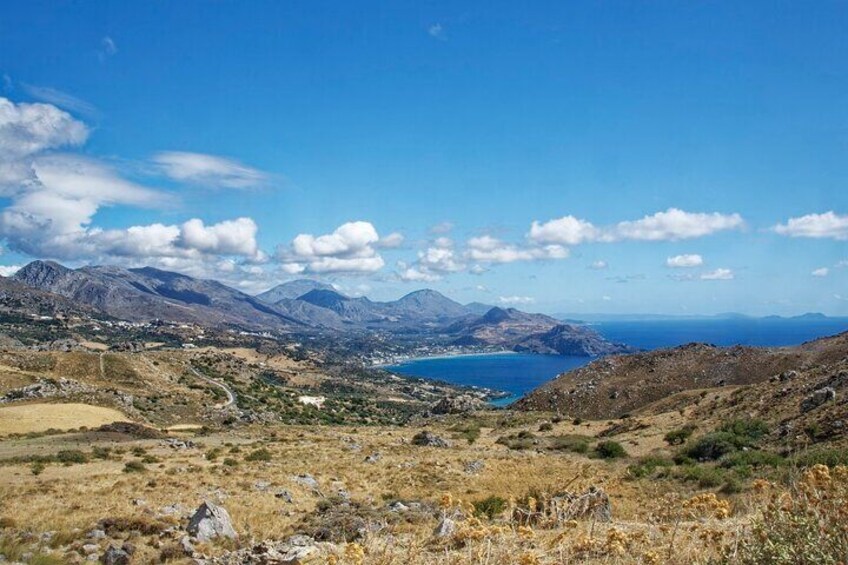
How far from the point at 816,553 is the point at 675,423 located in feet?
122

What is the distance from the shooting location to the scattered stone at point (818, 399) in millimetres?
27984

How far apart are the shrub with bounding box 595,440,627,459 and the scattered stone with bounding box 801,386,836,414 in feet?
31.6

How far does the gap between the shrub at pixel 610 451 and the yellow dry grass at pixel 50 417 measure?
129ft

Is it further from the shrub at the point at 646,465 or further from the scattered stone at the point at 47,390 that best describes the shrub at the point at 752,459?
the scattered stone at the point at 47,390

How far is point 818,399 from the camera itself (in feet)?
93.7

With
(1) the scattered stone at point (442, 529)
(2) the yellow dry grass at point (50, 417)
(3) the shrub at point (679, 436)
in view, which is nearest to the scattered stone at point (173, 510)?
(1) the scattered stone at point (442, 529)

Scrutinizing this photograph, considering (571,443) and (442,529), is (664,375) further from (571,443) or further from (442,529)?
(442,529)

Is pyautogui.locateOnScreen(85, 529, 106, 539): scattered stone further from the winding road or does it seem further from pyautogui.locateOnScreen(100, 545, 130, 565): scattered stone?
the winding road

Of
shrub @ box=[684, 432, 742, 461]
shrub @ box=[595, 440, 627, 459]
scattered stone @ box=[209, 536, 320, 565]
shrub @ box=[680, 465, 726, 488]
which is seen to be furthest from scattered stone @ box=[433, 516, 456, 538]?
shrub @ box=[595, 440, 627, 459]

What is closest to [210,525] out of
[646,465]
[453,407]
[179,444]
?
[646,465]

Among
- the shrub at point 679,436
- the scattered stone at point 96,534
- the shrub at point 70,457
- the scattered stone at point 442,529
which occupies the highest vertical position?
the scattered stone at point 442,529

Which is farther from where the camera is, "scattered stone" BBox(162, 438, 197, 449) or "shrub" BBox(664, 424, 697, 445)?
"scattered stone" BBox(162, 438, 197, 449)

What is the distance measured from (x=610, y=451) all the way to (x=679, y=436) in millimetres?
5005

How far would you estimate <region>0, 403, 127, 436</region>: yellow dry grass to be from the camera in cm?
3972
